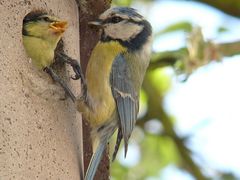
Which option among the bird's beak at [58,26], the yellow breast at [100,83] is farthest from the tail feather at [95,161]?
the bird's beak at [58,26]

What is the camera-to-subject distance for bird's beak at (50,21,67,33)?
2850 mm

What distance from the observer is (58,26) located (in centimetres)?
286

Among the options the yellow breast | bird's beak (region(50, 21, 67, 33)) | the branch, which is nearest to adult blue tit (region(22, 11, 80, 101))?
bird's beak (region(50, 21, 67, 33))

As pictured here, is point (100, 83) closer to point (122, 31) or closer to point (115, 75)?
point (115, 75)

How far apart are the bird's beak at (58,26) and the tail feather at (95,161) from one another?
0.49 metres

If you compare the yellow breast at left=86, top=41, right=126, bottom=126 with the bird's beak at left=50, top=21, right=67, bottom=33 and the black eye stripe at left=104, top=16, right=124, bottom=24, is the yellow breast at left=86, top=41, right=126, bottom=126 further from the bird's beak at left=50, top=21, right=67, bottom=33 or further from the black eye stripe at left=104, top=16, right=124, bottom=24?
the bird's beak at left=50, top=21, right=67, bottom=33

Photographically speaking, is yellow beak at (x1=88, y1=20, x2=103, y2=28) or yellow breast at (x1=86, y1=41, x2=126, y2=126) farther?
yellow beak at (x1=88, y1=20, x2=103, y2=28)

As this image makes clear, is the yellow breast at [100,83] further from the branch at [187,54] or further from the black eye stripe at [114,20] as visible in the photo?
the branch at [187,54]

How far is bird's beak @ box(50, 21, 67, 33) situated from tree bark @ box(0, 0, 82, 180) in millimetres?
72

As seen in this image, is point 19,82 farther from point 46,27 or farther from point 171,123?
point 171,123

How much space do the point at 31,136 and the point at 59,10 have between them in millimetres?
677

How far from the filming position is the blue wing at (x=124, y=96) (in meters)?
2.98

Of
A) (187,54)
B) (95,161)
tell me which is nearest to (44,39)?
(95,161)

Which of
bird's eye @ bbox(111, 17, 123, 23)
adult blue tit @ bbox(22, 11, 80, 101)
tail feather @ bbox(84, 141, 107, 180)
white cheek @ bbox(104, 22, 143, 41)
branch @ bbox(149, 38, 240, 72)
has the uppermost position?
adult blue tit @ bbox(22, 11, 80, 101)
